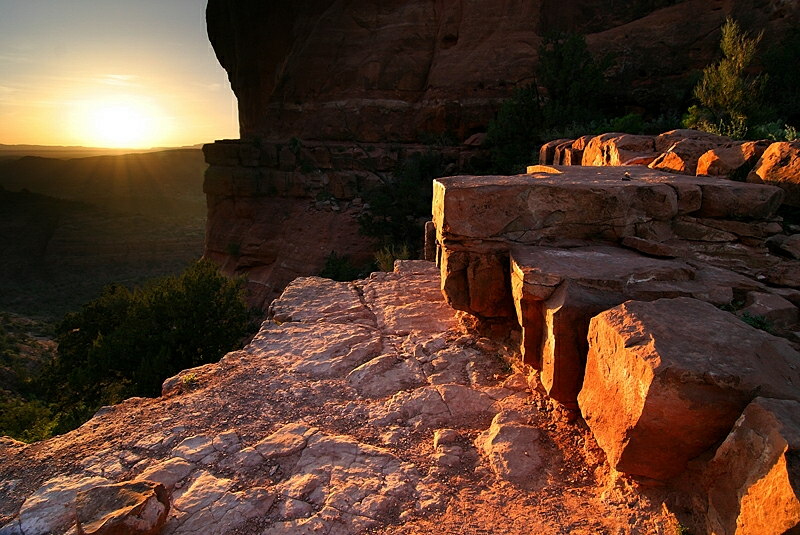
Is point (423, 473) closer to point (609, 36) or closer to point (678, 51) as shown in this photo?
point (678, 51)

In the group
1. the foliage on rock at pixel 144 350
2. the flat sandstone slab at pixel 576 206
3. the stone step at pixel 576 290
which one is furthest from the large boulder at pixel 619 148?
the foliage on rock at pixel 144 350

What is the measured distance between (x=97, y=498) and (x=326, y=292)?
3343 millimetres

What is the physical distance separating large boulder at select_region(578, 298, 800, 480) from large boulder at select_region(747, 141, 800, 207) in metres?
2.53

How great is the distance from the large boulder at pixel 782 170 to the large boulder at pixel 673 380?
2527mm

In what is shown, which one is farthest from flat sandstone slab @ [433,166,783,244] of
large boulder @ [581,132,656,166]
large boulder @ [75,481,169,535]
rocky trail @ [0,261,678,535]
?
large boulder @ [75,481,169,535]

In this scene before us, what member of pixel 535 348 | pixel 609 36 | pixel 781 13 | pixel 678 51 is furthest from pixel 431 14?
pixel 535 348

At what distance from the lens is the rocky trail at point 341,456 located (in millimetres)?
2221

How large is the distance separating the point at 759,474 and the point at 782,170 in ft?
12.1

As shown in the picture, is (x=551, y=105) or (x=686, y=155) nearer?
(x=686, y=155)

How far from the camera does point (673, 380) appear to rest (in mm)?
1937

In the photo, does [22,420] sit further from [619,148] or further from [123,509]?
[619,148]

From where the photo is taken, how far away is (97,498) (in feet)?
7.48

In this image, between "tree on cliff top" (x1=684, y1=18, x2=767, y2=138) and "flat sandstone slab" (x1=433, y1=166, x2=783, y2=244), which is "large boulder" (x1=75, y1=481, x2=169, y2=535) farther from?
"tree on cliff top" (x1=684, y1=18, x2=767, y2=138)

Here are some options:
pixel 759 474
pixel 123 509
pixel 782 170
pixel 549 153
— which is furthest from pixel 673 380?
pixel 549 153
